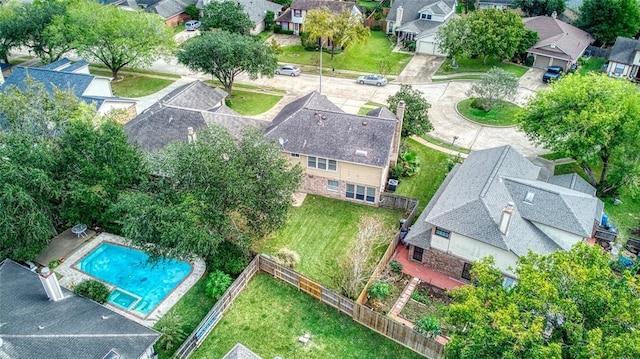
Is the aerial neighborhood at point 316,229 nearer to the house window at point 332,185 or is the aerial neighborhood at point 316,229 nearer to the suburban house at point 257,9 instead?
the house window at point 332,185

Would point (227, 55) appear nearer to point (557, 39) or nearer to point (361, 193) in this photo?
point (361, 193)

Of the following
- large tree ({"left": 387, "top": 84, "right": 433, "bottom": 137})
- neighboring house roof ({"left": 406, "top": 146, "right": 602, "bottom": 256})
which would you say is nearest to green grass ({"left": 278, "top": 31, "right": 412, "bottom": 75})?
large tree ({"left": 387, "top": 84, "right": 433, "bottom": 137})

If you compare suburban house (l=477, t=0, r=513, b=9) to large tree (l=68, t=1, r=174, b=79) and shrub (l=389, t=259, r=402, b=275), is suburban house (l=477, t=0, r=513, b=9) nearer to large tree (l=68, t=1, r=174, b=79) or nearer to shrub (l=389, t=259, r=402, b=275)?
large tree (l=68, t=1, r=174, b=79)

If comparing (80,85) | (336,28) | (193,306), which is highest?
(336,28)

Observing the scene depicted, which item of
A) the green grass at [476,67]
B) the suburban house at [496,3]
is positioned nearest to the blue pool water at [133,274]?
the green grass at [476,67]

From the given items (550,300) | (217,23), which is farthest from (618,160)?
(217,23)

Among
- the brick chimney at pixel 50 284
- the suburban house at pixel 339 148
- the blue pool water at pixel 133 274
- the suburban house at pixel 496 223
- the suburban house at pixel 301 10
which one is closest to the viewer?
the brick chimney at pixel 50 284

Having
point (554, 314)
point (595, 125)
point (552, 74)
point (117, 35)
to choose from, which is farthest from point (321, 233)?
point (552, 74)
